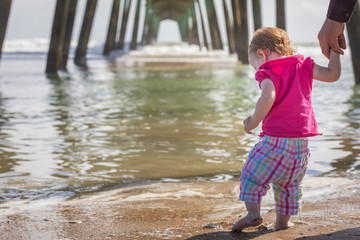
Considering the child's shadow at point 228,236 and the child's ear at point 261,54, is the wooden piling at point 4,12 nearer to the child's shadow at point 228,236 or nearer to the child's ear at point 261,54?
the child's ear at point 261,54

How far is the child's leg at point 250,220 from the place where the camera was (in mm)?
2156

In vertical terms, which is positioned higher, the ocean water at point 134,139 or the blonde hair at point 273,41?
the blonde hair at point 273,41

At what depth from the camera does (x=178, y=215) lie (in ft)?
8.30

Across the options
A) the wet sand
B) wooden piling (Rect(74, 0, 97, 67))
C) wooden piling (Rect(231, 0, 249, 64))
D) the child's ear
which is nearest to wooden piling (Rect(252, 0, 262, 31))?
wooden piling (Rect(231, 0, 249, 64))

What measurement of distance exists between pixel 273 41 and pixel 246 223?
26.6 inches

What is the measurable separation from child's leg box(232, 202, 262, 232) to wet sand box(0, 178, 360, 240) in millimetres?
33

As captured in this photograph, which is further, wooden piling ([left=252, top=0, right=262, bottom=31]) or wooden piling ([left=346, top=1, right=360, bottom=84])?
wooden piling ([left=252, top=0, right=262, bottom=31])

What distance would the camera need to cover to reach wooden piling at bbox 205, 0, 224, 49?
31.1 meters

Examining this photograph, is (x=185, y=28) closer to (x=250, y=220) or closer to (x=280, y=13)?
(x=280, y=13)

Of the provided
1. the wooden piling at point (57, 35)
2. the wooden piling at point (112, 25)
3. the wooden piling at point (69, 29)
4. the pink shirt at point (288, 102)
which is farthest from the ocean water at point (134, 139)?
the wooden piling at point (112, 25)

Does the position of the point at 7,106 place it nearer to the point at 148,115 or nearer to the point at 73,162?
the point at 148,115

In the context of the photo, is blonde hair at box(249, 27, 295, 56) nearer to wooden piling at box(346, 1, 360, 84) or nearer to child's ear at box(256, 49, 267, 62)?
child's ear at box(256, 49, 267, 62)

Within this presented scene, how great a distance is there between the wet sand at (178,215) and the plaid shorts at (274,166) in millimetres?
147

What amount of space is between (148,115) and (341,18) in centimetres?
410
